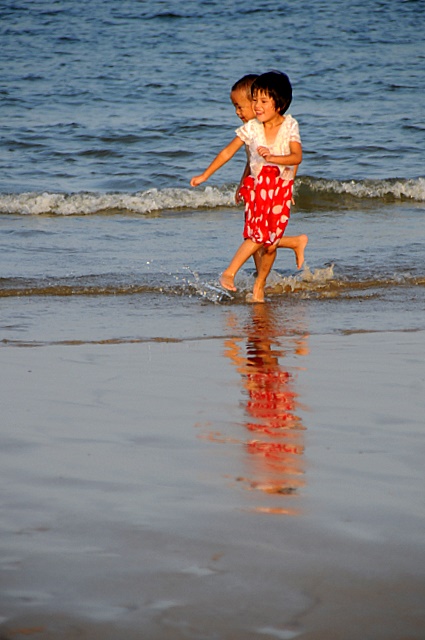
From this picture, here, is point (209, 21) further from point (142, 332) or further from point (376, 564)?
point (376, 564)

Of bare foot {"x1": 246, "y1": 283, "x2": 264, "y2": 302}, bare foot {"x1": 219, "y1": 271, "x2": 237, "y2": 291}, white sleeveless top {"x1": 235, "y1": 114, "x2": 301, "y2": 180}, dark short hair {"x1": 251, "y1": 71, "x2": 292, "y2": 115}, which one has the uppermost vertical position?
dark short hair {"x1": 251, "y1": 71, "x2": 292, "y2": 115}

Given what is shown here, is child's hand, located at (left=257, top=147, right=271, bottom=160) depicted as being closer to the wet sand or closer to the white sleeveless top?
the white sleeveless top

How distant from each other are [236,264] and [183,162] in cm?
762

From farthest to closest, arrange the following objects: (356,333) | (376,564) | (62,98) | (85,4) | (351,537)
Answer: (85,4)
(62,98)
(356,333)
(351,537)
(376,564)

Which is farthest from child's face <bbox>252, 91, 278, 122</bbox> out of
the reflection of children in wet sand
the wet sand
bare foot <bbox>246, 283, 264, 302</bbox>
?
the wet sand

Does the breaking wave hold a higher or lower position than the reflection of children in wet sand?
higher

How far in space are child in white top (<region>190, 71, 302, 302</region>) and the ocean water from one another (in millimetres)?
380

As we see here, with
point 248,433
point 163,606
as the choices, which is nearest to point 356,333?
point 248,433

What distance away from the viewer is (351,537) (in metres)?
2.35

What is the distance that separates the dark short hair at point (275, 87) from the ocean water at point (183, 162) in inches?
50.6

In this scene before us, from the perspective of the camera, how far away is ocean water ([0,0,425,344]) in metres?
6.52

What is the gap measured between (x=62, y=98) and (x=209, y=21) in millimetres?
8686

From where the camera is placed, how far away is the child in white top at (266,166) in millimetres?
5891

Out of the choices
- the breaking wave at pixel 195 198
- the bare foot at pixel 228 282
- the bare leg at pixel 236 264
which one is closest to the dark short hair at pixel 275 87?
the bare leg at pixel 236 264
